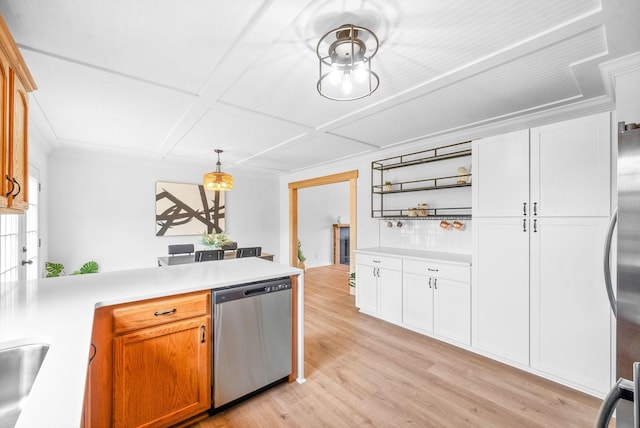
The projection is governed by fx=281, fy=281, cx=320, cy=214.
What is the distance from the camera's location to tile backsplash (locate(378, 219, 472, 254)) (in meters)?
3.30

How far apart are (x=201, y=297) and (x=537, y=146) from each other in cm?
276

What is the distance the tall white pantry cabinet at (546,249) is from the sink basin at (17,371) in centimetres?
296

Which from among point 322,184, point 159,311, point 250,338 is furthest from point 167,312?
point 322,184

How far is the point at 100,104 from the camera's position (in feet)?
8.09

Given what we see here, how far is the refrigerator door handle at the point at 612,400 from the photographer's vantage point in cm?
74

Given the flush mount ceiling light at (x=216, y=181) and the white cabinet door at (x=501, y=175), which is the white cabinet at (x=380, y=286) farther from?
the flush mount ceiling light at (x=216, y=181)

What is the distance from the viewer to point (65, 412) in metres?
0.62

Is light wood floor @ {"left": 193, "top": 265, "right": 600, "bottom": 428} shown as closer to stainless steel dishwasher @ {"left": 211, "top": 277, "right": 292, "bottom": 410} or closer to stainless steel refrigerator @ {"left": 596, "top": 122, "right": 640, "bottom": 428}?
stainless steel dishwasher @ {"left": 211, "top": 277, "right": 292, "bottom": 410}

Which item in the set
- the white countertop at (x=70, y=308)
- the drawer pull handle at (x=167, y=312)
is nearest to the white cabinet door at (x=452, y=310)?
the white countertop at (x=70, y=308)

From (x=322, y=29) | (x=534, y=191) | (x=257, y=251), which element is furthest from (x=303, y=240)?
(x=322, y=29)

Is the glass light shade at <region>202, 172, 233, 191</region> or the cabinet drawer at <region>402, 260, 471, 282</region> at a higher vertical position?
the glass light shade at <region>202, 172, 233, 191</region>

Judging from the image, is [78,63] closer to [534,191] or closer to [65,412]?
[65,412]

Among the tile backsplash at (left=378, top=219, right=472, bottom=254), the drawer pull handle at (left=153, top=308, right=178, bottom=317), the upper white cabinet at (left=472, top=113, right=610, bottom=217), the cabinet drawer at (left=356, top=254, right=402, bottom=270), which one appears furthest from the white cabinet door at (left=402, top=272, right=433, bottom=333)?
the drawer pull handle at (left=153, top=308, right=178, bottom=317)

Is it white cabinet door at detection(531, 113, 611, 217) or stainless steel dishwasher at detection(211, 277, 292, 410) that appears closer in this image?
stainless steel dishwasher at detection(211, 277, 292, 410)
